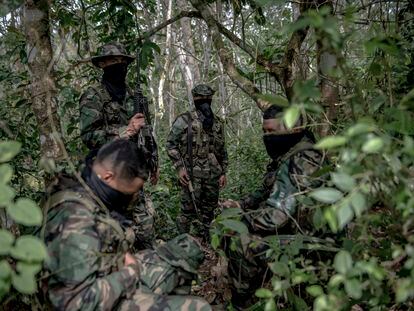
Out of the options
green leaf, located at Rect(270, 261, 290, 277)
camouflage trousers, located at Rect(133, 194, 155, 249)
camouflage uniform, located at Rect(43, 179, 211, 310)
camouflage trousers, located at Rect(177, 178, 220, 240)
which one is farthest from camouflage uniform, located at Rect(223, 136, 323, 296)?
camouflage trousers, located at Rect(177, 178, 220, 240)

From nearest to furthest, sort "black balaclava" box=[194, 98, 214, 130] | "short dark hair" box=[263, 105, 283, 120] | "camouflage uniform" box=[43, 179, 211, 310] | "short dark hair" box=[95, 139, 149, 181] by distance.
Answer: "camouflage uniform" box=[43, 179, 211, 310] → "short dark hair" box=[95, 139, 149, 181] → "short dark hair" box=[263, 105, 283, 120] → "black balaclava" box=[194, 98, 214, 130]

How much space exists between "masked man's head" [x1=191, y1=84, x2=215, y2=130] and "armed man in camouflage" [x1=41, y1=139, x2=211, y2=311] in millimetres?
3405

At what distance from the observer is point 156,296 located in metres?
2.55

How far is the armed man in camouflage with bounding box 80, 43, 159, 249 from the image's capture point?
14.5 ft

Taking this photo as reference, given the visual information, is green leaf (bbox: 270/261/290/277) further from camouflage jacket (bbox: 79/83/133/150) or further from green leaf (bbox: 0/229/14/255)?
camouflage jacket (bbox: 79/83/133/150)

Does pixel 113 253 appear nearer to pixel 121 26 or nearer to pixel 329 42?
pixel 329 42

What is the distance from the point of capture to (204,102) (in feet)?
20.0

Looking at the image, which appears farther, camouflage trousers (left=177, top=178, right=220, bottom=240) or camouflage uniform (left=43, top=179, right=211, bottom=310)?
camouflage trousers (left=177, top=178, right=220, bottom=240)

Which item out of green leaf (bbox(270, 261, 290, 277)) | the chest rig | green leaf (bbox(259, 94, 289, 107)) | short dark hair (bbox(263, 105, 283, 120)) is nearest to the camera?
green leaf (bbox(259, 94, 289, 107))

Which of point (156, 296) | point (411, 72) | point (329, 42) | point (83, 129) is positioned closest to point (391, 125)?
point (329, 42)

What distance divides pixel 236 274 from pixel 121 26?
270 cm

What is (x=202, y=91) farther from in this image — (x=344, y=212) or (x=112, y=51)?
(x=344, y=212)

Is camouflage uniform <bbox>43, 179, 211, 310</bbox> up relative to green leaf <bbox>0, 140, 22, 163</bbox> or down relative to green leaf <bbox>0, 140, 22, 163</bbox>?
down

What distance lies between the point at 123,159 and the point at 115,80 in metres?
2.33
